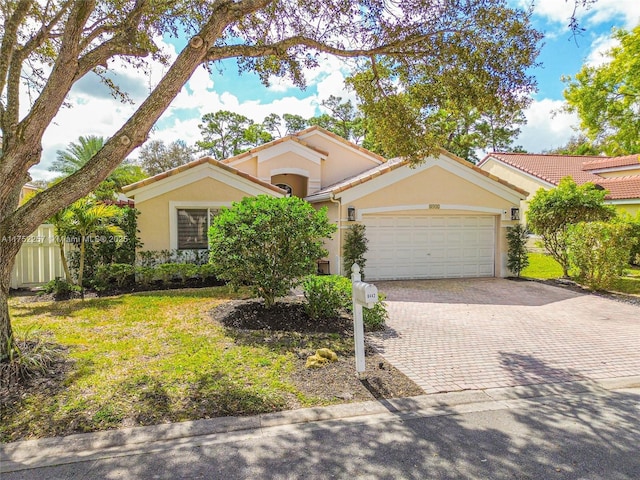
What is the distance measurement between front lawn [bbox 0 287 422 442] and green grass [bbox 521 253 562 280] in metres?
11.2

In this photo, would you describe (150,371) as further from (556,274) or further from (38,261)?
(556,274)

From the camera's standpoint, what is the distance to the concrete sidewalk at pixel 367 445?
127 inches

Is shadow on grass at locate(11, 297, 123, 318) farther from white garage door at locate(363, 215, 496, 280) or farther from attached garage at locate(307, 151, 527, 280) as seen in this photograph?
white garage door at locate(363, 215, 496, 280)

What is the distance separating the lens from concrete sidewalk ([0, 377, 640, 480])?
3215 mm

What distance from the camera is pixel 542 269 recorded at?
16266mm

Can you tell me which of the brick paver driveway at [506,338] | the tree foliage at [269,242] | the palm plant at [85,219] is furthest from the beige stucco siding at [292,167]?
the tree foliage at [269,242]

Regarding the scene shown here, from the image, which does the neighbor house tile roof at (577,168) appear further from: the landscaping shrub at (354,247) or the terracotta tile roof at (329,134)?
the landscaping shrub at (354,247)

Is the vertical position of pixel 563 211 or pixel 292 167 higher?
pixel 292 167

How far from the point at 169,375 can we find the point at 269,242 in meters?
3.13

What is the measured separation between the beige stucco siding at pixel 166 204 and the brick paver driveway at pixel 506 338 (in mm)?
6347

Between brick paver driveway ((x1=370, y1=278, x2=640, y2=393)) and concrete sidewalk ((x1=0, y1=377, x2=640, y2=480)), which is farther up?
brick paver driveway ((x1=370, y1=278, x2=640, y2=393))

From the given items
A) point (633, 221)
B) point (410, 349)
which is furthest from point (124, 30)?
point (633, 221)

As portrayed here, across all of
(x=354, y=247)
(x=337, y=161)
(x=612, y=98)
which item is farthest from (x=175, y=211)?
(x=612, y=98)

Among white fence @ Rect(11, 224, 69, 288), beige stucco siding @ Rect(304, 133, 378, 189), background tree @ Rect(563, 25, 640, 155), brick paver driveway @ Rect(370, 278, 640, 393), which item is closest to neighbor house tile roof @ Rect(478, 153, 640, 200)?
background tree @ Rect(563, 25, 640, 155)
